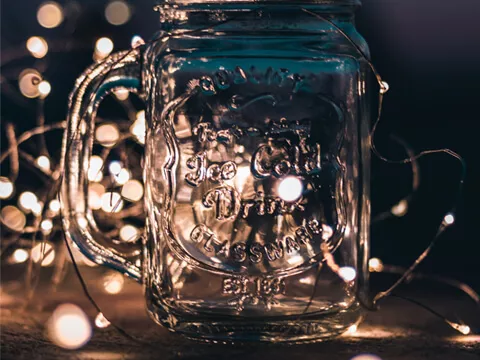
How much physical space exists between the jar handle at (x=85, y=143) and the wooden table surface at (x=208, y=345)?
7 cm

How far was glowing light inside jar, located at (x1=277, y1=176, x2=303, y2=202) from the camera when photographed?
809 millimetres

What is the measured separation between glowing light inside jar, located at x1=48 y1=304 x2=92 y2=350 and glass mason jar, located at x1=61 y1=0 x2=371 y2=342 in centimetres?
6

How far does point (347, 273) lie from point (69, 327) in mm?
238

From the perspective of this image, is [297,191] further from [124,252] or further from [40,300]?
[40,300]

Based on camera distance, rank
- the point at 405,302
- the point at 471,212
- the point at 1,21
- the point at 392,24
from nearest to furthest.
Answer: the point at 405,302
the point at 471,212
the point at 1,21
the point at 392,24

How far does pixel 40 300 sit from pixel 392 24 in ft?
4.03

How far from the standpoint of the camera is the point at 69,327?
85 cm

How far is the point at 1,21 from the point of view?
178cm

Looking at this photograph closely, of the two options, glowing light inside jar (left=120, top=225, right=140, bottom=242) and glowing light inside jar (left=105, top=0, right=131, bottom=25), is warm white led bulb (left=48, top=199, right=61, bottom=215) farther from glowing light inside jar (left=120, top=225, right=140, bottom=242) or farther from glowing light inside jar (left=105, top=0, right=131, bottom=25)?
glowing light inside jar (left=105, top=0, right=131, bottom=25)

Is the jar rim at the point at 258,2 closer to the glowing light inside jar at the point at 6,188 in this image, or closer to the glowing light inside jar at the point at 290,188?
the glowing light inside jar at the point at 290,188

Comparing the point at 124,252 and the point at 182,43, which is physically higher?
the point at 182,43

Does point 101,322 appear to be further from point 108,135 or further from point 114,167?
point 108,135

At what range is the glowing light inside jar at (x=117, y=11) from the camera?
1.58 meters

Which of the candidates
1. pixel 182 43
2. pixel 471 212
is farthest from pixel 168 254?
pixel 471 212
